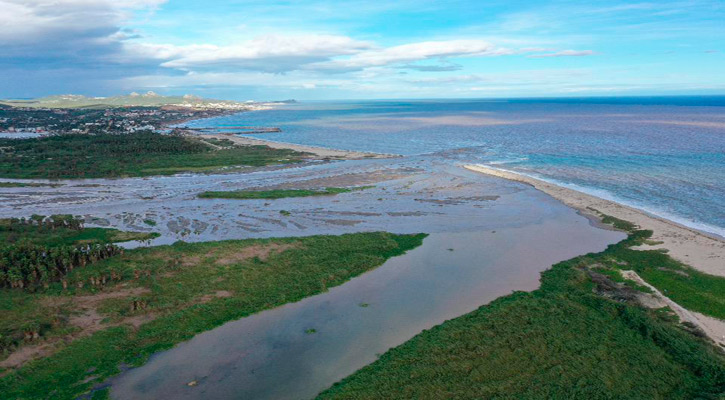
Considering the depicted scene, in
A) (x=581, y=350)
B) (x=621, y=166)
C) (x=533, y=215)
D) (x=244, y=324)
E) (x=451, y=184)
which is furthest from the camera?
(x=621, y=166)

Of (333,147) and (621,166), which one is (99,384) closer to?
(621,166)

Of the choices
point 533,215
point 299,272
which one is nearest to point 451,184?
point 533,215

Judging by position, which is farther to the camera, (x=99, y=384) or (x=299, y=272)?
(x=299, y=272)

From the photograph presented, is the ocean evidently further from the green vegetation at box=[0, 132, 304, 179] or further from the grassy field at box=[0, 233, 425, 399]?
the grassy field at box=[0, 233, 425, 399]

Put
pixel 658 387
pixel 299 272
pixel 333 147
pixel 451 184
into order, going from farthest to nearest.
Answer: pixel 333 147, pixel 451 184, pixel 299 272, pixel 658 387

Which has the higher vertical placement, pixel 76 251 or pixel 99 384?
pixel 76 251

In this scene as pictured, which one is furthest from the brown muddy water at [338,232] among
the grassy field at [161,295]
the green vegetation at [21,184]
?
the green vegetation at [21,184]
